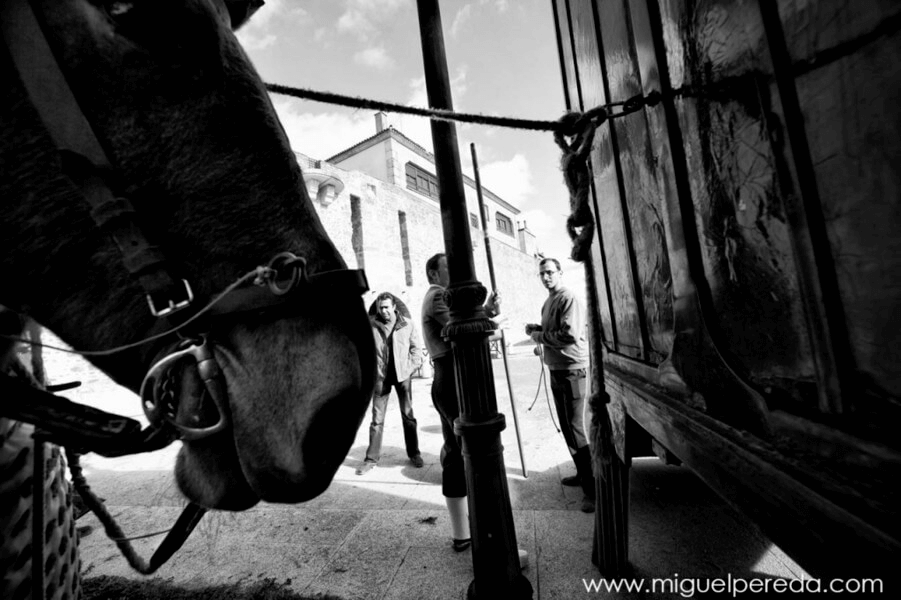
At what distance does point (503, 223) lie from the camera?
41.4m

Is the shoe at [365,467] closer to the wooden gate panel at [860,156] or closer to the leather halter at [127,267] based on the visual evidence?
the leather halter at [127,267]

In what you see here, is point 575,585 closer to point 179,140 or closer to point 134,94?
point 179,140

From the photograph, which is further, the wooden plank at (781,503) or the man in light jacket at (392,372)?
the man in light jacket at (392,372)

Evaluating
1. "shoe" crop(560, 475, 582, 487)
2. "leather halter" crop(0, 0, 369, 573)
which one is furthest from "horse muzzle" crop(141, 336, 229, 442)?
"shoe" crop(560, 475, 582, 487)

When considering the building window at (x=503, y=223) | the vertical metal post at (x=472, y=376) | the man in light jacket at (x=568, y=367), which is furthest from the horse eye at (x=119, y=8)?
the building window at (x=503, y=223)

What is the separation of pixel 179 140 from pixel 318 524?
3.57 metres

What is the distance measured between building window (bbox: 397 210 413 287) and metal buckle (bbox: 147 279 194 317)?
17.8 metres

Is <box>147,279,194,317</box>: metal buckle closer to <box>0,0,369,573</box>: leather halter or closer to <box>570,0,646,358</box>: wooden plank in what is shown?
<box>0,0,369,573</box>: leather halter

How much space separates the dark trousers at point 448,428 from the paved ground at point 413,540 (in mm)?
478

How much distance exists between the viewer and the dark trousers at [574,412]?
11.6 ft

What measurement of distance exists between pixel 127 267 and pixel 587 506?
3.50m

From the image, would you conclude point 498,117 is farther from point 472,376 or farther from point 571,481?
point 571,481

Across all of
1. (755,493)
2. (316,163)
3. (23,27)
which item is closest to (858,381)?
(755,493)

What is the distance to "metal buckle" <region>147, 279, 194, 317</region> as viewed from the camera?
932 millimetres
